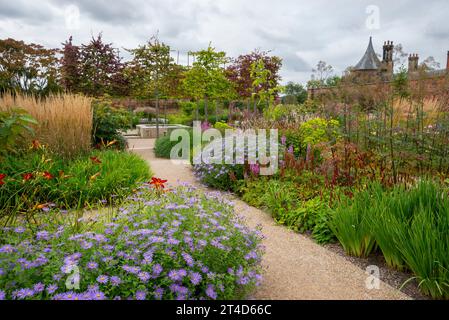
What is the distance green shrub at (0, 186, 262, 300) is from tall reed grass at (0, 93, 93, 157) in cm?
317

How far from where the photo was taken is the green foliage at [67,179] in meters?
3.69

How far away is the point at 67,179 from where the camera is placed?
161 inches

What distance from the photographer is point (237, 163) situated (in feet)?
17.5

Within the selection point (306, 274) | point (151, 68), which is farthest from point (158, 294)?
point (151, 68)

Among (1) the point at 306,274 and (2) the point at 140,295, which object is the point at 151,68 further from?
(2) the point at 140,295

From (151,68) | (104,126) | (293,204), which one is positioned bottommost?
(293,204)

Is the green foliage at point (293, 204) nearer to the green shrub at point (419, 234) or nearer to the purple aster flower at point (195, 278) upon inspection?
the green shrub at point (419, 234)

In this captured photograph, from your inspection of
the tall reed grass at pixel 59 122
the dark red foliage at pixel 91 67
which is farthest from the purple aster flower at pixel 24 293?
the dark red foliage at pixel 91 67

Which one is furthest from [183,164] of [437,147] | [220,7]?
[437,147]

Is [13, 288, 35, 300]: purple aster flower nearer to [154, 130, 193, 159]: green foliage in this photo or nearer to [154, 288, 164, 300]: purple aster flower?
[154, 288, 164, 300]: purple aster flower

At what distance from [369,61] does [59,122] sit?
3679 centimetres

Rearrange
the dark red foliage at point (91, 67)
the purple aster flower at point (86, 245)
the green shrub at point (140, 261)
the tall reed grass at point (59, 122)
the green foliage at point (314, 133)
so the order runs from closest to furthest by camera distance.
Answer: the green shrub at point (140, 261) < the purple aster flower at point (86, 245) < the tall reed grass at point (59, 122) < the green foliage at point (314, 133) < the dark red foliage at point (91, 67)

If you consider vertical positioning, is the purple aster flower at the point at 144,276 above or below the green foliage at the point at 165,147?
below

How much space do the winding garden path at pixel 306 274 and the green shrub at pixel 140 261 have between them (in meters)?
0.33
